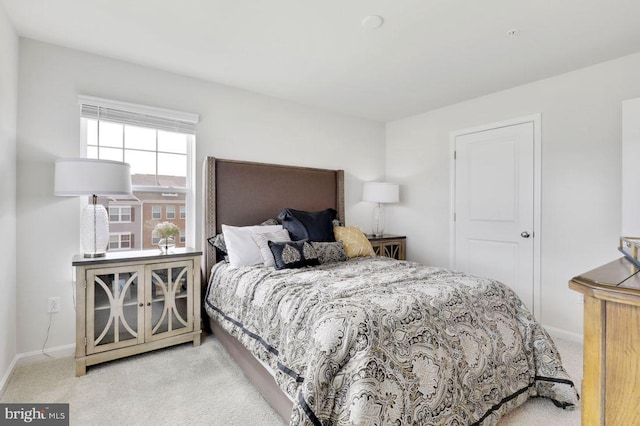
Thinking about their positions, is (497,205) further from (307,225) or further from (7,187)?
(7,187)

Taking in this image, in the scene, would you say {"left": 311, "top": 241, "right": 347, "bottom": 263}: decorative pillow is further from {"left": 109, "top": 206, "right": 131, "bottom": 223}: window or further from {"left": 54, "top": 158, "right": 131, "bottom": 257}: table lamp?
{"left": 109, "top": 206, "right": 131, "bottom": 223}: window

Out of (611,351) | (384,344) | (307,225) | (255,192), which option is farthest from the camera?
(255,192)

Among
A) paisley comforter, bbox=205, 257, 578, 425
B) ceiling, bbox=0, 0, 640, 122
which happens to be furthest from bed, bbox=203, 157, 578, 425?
ceiling, bbox=0, 0, 640, 122

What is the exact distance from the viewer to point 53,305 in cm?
251

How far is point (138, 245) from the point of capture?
2.89m

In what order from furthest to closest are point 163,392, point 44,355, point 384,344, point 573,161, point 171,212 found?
point 171,212
point 573,161
point 44,355
point 163,392
point 384,344

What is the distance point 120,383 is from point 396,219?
354 cm

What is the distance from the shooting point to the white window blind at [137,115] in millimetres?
2617

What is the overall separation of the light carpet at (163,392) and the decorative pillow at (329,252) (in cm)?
109

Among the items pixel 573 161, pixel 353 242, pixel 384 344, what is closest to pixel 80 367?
pixel 384 344

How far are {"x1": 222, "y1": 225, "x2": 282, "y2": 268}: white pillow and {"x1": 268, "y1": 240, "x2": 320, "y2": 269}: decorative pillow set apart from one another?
7.6 inches

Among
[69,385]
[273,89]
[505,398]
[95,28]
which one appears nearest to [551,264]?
[505,398]

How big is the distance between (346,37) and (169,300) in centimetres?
247

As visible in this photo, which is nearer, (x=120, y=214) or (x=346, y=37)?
(x=346, y=37)
